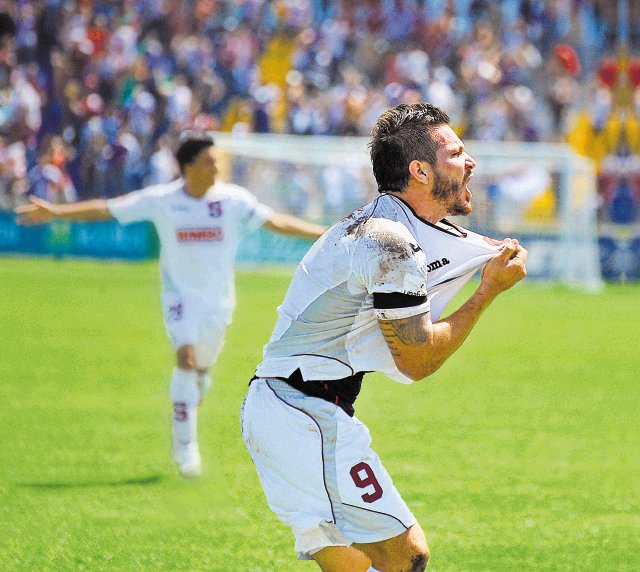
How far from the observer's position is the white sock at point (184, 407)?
9.14 metres

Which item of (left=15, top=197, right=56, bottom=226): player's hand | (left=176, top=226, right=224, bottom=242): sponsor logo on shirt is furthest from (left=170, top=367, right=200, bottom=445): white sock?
(left=15, top=197, right=56, bottom=226): player's hand

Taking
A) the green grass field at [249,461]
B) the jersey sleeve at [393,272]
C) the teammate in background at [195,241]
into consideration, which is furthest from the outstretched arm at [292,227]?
the jersey sleeve at [393,272]

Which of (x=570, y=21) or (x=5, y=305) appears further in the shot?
(x=570, y=21)

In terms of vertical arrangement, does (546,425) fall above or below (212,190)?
below

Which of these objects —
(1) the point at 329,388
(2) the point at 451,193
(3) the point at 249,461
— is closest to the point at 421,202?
(2) the point at 451,193

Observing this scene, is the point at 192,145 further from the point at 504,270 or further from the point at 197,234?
the point at 504,270

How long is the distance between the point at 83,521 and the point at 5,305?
12217 millimetres

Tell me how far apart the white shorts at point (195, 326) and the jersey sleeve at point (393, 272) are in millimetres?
5040

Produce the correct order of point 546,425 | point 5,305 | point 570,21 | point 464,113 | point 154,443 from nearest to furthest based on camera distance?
point 154,443 < point 546,425 < point 5,305 < point 464,113 < point 570,21

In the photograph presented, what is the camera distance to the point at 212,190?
9.72 meters

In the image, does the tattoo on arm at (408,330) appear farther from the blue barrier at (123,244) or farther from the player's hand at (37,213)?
the blue barrier at (123,244)

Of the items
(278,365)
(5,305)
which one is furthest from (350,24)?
(278,365)

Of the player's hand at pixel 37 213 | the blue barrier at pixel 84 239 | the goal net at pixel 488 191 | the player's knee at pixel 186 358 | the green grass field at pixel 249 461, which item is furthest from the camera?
the blue barrier at pixel 84 239

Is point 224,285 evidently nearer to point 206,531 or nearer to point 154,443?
point 154,443
